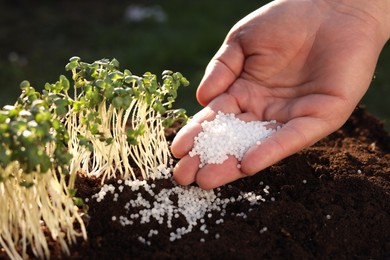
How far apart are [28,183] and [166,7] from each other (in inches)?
167

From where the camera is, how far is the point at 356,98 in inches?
97.0

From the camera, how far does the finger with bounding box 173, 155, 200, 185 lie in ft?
7.25

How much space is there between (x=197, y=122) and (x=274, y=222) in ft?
1.93

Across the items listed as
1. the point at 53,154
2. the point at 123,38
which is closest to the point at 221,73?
the point at 53,154

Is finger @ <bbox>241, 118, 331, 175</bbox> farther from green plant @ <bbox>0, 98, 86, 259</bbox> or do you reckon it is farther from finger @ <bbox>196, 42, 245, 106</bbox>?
green plant @ <bbox>0, 98, 86, 259</bbox>

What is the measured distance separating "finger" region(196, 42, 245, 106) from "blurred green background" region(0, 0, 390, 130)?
1.30m

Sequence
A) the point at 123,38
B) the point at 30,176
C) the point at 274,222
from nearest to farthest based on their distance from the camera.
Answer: the point at 30,176
the point at 274,222
the point at 123,38

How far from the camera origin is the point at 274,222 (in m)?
2.04

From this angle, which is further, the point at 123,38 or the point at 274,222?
the point at 123,38

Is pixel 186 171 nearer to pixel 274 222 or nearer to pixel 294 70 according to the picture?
pixel 274 222

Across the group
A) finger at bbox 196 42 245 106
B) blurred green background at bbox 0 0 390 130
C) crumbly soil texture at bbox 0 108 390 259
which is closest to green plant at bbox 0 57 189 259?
crumbly soil texture at bbox 0 108 390 259

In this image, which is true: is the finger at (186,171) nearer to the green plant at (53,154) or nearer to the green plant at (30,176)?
the green plant at (53,154)

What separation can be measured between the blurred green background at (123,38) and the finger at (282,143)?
5.75ft

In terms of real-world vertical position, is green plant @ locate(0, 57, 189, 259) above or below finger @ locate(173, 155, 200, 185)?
above
